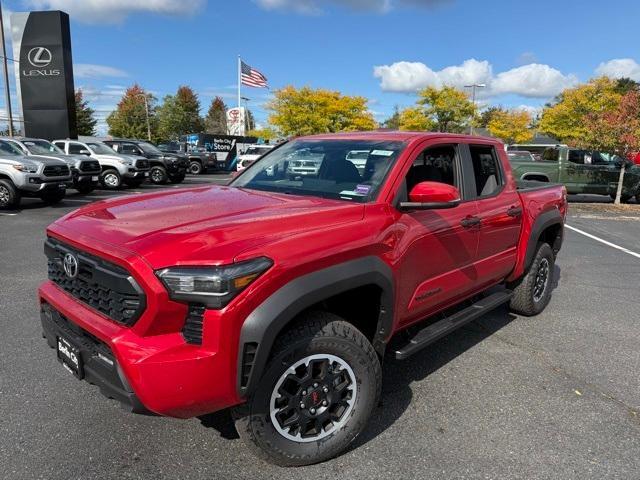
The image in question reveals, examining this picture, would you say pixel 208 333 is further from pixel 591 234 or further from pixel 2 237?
pixel 591 234

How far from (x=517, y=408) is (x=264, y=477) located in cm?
176

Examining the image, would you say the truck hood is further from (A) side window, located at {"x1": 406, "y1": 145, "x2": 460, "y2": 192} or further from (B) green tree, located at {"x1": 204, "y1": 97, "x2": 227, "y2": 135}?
(B) green tree, located at {"x1": 204, "y1": 97, "x2": 227, "y2": 135}

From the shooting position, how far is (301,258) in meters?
2.34

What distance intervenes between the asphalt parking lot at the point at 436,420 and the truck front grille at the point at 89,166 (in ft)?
38.4

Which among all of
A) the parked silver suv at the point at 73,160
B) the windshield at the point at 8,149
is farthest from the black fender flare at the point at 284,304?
the parked silver suv at the point at 73,160

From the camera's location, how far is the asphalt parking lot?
2584 millimetres

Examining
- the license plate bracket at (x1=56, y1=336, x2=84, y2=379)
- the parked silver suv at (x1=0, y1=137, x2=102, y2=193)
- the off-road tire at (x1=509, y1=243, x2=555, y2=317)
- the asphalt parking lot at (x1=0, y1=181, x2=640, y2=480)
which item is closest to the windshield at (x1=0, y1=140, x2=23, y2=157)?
the parked silver suv at (x1=0, y1=137, x2=102, y2=193)

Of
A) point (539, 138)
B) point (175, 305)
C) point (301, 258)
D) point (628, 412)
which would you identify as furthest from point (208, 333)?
point (539, 138)

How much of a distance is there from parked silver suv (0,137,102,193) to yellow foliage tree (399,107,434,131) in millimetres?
24820

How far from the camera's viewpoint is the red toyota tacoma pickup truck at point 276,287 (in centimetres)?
214

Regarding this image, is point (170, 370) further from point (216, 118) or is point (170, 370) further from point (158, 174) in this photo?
point (216, 118)

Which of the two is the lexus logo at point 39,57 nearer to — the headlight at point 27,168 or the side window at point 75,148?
the side window at point 75,148

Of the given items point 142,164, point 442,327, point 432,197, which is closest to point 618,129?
point 442,327

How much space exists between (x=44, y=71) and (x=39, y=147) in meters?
10.7
